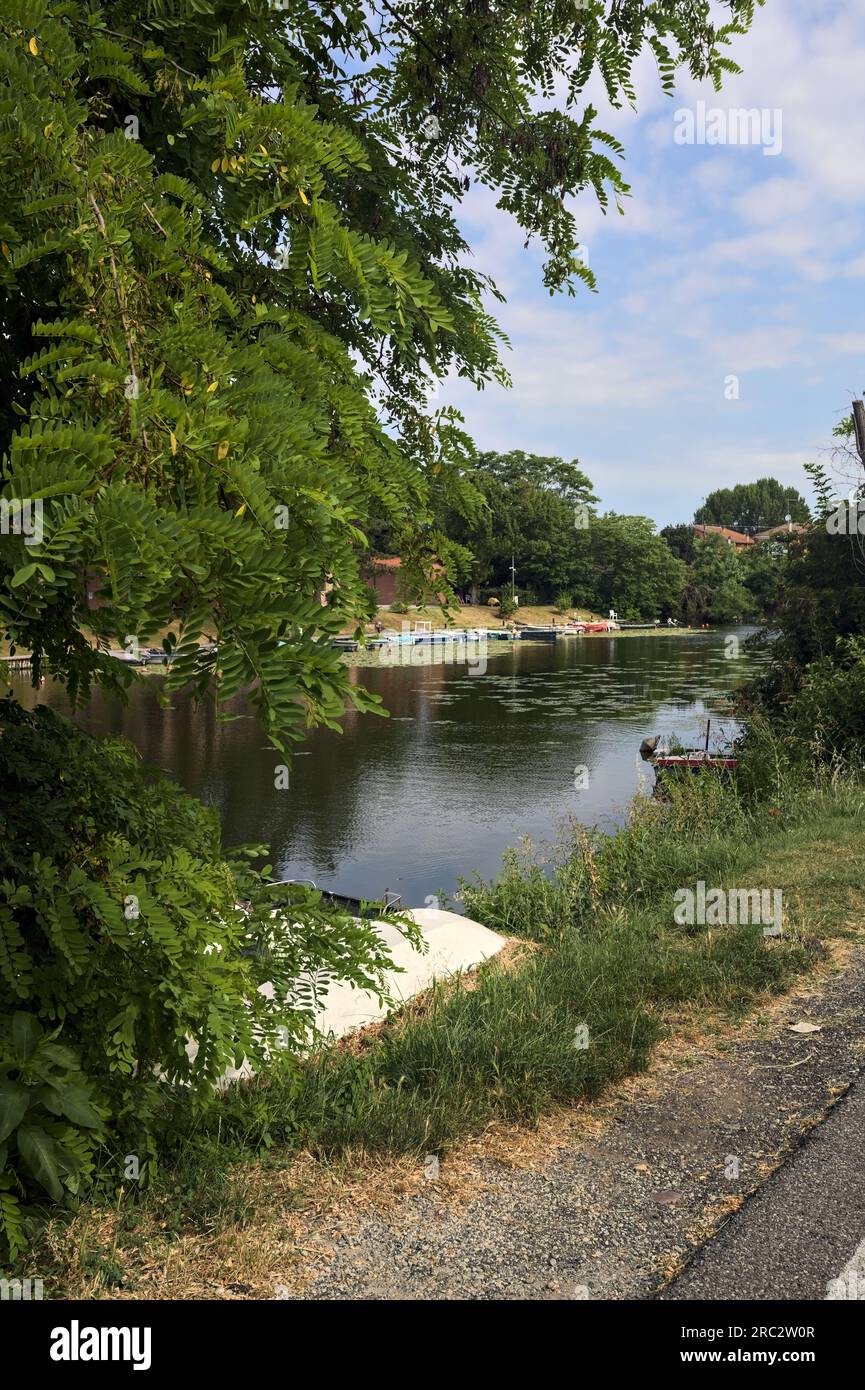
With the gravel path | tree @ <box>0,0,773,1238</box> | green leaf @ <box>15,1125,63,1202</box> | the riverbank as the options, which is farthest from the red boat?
green leaf @ <box>15,1125,63,1202</box>

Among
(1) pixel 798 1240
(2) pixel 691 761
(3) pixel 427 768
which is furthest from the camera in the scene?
(3) pixel 427 768

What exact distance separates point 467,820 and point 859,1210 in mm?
19149

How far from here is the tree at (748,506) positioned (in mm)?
163500

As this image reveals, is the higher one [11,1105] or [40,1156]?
[11,1105]

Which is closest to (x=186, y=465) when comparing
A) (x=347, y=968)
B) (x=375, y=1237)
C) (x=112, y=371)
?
(x=112, y=371)

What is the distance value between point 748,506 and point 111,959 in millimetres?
174640

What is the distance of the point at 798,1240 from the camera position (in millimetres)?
3104

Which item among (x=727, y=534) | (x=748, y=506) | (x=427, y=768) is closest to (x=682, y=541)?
(x=727, y=534)

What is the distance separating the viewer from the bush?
287cm

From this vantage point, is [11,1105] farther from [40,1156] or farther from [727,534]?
[727,534]

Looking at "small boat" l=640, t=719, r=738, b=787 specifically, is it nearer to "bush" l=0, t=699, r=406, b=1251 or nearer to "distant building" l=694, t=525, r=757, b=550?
"bush" l=0, t=699, r=406, b=1251

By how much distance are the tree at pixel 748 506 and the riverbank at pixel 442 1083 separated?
162 meters

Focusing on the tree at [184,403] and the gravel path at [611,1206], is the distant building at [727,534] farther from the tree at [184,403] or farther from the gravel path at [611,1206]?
the tree at [184,403]

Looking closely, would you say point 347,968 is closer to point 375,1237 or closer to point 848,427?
point 375,1237
